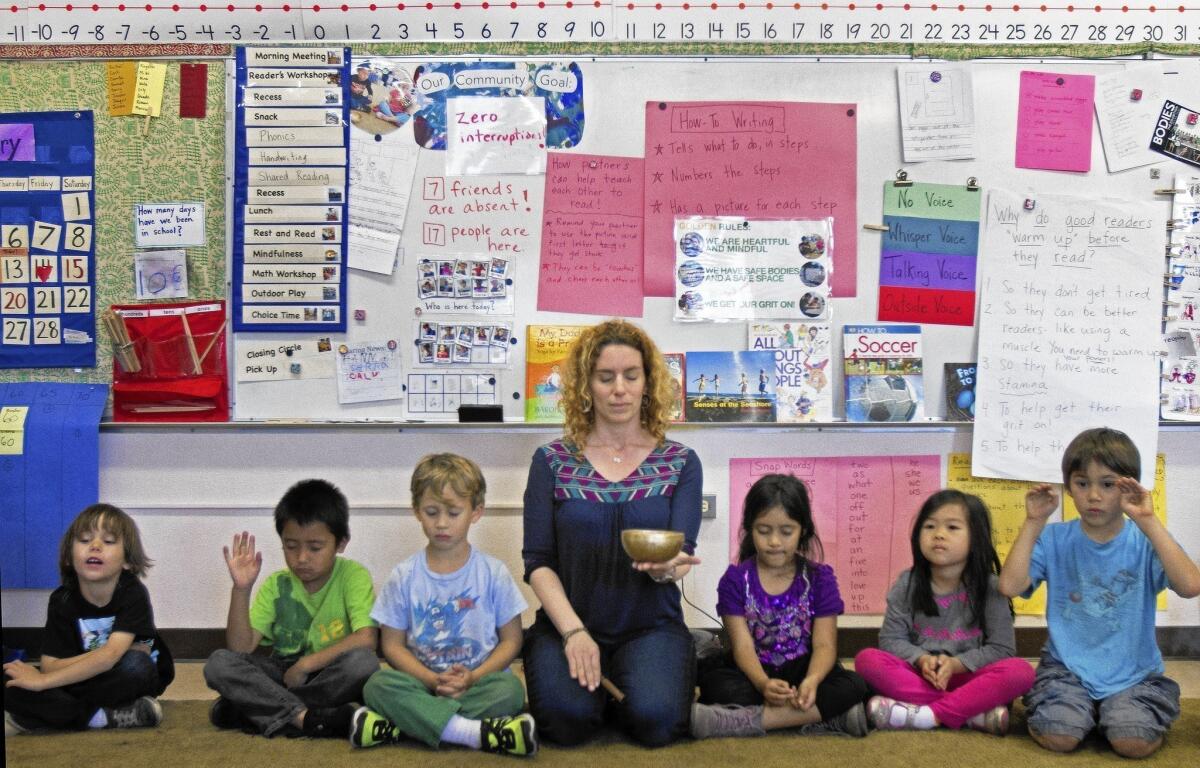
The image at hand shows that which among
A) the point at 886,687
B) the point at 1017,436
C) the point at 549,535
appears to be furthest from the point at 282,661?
the point at 1017,436

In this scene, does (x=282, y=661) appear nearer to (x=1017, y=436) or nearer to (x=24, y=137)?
(x=24, y=137)

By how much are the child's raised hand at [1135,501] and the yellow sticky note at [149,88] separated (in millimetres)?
2885

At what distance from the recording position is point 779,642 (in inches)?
104

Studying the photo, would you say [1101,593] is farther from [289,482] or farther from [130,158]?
[130,158]

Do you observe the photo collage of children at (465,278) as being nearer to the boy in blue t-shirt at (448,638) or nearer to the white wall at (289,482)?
the white wall at (289,482)

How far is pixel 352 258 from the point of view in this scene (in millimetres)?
3258

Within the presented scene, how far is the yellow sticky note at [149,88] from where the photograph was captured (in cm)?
324

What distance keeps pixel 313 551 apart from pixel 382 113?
1354 millimetres

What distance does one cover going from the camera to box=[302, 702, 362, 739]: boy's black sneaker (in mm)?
2562

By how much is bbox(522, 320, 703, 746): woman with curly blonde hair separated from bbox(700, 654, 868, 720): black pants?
0.37 ft

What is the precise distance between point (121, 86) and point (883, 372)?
2.49 meters

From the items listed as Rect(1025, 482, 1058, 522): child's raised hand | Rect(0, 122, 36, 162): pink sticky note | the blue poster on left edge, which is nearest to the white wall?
the blue poster on left edge

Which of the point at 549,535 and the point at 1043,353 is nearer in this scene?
the point at 549,535

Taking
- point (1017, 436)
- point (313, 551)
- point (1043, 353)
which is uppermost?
point (1043, 353)
